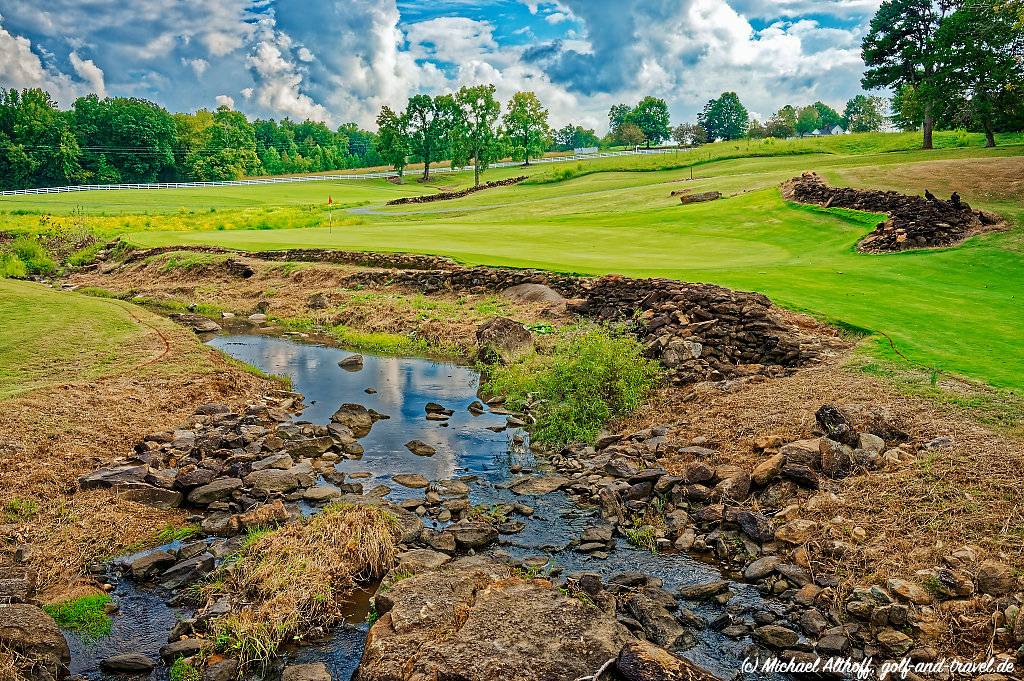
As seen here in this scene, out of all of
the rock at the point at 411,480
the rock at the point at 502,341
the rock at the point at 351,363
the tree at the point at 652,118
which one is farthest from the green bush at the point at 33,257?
the tree at the point at 652,118

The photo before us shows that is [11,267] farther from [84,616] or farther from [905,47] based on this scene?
[905,47]

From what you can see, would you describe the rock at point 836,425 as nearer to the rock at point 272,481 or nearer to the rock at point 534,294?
the rock at point 272,481

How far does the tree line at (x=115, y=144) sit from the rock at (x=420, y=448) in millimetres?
117519

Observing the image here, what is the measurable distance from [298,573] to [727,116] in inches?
6554

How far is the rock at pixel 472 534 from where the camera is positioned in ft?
36.9

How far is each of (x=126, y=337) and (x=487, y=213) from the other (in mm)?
41624

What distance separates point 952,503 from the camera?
34.2 ft

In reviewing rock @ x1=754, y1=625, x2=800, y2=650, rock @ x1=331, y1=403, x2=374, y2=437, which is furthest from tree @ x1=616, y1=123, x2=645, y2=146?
rock @ x1=754, y1=625, x2=800, y2=650

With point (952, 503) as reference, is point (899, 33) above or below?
above

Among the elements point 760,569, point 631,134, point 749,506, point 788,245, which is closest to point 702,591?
point 760,569

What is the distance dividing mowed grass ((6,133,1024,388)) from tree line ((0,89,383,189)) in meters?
66.8

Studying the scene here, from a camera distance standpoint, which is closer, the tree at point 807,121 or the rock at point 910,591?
the rock at point 910,591

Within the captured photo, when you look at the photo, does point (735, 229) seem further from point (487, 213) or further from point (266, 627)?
point (266, 627)

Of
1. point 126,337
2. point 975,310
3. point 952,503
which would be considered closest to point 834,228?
point 975,310
